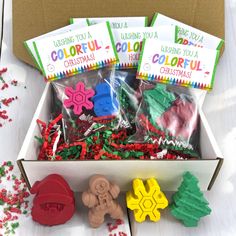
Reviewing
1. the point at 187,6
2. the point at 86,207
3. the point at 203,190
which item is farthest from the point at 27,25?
the point at 203,190

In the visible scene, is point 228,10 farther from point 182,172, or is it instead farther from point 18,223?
point 18,223

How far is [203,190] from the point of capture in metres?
0.88

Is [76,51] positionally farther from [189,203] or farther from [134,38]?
[189,203]

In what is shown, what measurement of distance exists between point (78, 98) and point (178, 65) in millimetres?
273

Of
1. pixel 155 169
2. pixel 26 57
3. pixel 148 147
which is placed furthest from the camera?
pixel 26 57

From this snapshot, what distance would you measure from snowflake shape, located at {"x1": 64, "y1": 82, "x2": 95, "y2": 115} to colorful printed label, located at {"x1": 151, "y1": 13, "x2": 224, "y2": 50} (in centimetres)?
30

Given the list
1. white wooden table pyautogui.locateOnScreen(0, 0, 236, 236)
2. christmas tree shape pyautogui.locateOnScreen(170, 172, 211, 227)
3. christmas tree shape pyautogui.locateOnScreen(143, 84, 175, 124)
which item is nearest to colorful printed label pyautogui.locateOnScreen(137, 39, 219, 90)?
christmas tree shape pyautogui.locateOnScreen(143, 84, 175, 124)

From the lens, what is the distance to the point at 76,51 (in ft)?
3.29

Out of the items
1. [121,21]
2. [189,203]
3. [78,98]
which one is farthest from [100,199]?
[121,21]

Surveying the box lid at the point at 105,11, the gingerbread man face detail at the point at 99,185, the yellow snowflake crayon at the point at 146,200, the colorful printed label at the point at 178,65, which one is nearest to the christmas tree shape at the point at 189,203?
the yellow snowflake crayon at the point at 146,200

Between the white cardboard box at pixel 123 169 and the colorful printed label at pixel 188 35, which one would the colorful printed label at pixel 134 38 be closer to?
the colorful printed label at pixel 188 35

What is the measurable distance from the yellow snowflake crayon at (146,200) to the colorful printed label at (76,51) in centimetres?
35

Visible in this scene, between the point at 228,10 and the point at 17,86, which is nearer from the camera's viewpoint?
the point at 17,86

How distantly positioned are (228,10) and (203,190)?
683mm
